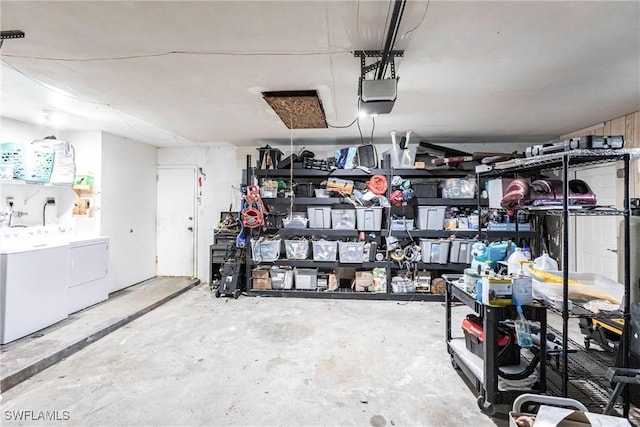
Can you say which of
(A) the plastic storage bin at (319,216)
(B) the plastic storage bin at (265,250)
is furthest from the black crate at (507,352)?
(B) the plastic storage bin at (265,250)

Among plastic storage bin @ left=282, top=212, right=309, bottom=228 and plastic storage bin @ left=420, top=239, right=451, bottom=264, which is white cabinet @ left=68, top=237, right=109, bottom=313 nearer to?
plastic storage bin @ left=282, top=212, right=309, bottom=228

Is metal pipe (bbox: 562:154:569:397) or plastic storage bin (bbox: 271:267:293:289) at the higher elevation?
metal pipe (bbox: 562:154:569:397)

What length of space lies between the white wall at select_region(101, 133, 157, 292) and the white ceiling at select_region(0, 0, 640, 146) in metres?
0.90

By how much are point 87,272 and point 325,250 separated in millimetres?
3168

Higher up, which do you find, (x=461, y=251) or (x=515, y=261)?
(x=515, y=261)

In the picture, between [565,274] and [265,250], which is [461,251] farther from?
[265,250]

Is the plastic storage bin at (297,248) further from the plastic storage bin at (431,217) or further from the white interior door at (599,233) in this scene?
the white interior door at (599,233)

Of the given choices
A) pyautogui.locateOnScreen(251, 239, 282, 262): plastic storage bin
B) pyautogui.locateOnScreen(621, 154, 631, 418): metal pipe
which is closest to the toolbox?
pyautogui.locateOnScreen(621, 154, 631, 418): metal pipe

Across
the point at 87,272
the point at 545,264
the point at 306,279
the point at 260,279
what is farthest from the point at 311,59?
the point at 87,272

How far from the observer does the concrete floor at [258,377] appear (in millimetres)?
Answer: 1975

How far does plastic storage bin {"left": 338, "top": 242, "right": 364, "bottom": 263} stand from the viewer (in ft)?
14.6

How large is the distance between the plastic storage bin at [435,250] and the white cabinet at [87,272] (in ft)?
14.9

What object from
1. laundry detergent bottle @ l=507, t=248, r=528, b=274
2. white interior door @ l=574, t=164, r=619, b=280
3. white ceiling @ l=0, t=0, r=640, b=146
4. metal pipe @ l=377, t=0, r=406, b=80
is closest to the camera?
metal pipe @ l=377, t=0, r=406, b=80

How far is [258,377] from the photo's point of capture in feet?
7.90
